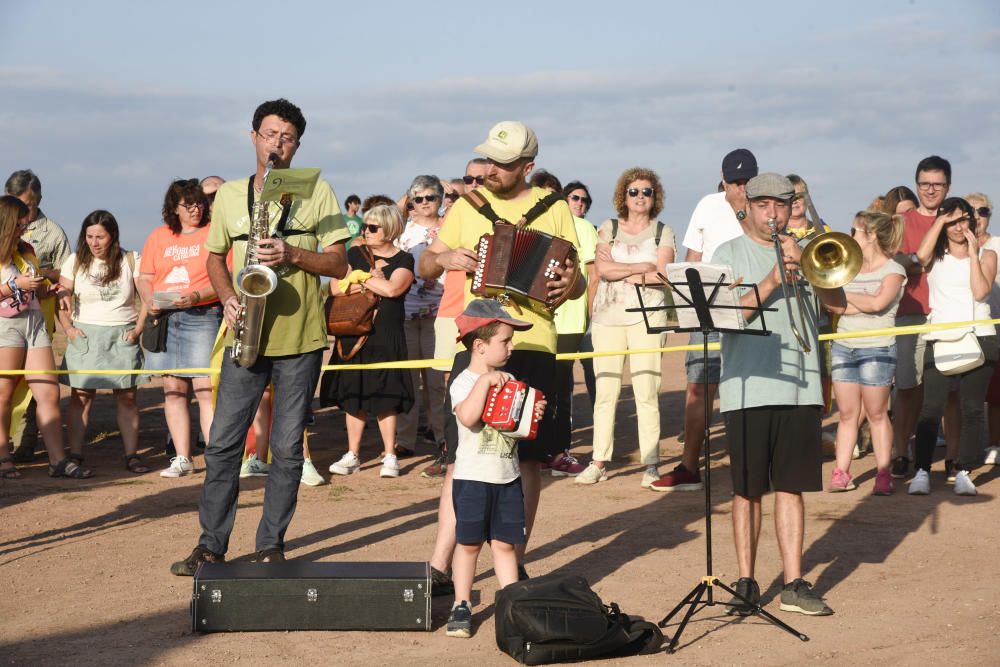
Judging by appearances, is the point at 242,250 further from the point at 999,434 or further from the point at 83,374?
the point at 999,434

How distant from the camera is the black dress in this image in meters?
10.7

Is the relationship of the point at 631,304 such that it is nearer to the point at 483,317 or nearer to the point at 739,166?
the point at 739,166

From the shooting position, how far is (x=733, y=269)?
6520mm

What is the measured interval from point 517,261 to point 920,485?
4.82 meters

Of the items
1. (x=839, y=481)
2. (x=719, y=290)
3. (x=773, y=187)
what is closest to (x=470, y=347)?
(x=719, y=290)

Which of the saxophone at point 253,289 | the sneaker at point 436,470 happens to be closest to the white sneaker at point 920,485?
the sneaker at point 436,470

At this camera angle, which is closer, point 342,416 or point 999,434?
point 999,434

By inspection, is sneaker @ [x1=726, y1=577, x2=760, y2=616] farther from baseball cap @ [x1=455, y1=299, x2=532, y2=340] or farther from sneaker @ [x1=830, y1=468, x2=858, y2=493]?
sneaker @ [x1=830, y1=468, x2=858, y2=493]

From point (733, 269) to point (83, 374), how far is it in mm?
6189

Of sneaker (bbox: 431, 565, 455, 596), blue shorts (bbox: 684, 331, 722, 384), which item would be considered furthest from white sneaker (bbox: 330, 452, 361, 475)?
sneaker (bbox: 431, 565, 455, 596)

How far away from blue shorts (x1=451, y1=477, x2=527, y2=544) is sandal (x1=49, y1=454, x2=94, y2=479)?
17.5ft

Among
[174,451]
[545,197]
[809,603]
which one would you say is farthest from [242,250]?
[174,451]

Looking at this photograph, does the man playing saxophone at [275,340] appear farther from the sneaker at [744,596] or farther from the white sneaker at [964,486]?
the white sneaker at [964,486]

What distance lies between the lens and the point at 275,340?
6957 millimetres
